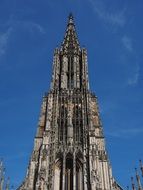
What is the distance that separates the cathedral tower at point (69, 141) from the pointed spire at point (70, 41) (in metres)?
3.86

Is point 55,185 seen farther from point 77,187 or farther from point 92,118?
point 92,118

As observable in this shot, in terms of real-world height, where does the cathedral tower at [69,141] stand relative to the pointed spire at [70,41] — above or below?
below

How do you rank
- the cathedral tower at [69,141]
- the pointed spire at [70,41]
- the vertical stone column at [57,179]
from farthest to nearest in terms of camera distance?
the pointed spire at [70,41], the vertical stone column at [57,179], the cathedral tower at [69,141]

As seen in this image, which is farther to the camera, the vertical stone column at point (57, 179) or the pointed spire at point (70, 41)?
the pointed spire at point (70, 41)

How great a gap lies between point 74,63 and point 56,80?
4.95m

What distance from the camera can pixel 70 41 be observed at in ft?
185

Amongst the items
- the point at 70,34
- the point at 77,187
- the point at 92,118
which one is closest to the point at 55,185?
the point at 77,187

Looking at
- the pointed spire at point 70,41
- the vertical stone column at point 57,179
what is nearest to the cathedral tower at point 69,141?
the vertical stone column at point 57,179

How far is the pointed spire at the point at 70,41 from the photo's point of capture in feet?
179

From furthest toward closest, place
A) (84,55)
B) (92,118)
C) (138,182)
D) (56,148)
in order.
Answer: (84,55) < (92,118) < (56,148) < (138,182)

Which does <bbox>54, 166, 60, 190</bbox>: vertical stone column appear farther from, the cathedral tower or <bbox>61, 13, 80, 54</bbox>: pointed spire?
<bbox>61, 13, 80, 54</bbox>: pointed spire

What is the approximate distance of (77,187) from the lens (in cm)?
3788

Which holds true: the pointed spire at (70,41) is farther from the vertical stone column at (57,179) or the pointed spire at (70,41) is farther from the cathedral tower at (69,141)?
the vertical stone column at (57,179)

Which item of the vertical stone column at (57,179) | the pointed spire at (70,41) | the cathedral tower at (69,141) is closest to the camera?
the cathedral tower at (69,141)
